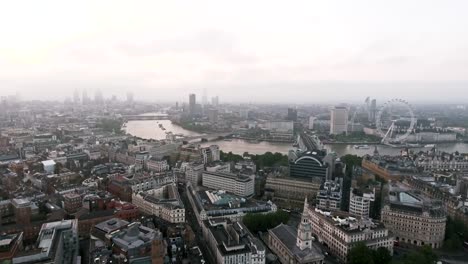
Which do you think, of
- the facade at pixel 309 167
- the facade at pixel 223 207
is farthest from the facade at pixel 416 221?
the facade at pixel 309 167

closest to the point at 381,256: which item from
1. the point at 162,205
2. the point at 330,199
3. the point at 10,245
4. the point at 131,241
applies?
the point at 330,199

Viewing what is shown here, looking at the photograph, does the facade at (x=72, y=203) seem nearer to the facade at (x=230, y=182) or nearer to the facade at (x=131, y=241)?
the facade at (x=131, y=241)

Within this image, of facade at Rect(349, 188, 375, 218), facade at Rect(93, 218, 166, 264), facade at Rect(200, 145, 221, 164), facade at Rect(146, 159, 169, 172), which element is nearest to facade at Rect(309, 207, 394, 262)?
facade at Rect(349, 188, 375, 218)

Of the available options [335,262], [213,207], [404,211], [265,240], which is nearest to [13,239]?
[213,207]

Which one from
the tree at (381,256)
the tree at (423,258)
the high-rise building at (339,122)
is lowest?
the tree at (381,256)

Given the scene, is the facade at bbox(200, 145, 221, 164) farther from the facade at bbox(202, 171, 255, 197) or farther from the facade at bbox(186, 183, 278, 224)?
the facade at bbox(186, 183, 278, 224)

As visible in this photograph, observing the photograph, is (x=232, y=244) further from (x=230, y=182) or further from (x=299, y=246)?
(x=230, y=182)

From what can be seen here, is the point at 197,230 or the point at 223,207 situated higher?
the point at 223,207
